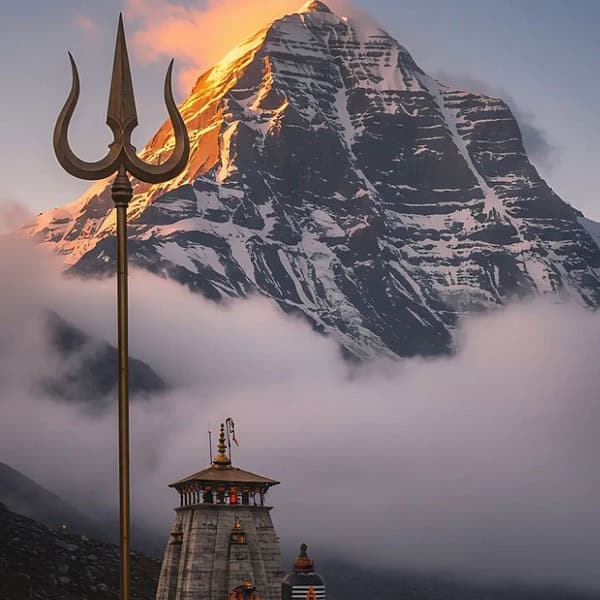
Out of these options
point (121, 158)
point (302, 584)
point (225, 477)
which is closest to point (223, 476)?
point (225, 477)

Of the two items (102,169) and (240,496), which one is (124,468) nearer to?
(102,169)

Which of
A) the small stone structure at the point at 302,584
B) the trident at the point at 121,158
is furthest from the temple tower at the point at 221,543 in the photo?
the trident at the point at 121,158

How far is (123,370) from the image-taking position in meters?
22.6

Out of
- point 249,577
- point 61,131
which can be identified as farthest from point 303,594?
point 61,131

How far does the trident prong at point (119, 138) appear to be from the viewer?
2308 centimetres

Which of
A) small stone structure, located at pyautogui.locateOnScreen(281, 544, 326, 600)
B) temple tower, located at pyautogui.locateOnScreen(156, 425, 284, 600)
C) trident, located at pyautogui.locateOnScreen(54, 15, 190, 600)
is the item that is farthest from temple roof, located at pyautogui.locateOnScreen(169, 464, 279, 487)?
trident, located at pyautogui.locateOnScreen(54, 15, 190, 600)

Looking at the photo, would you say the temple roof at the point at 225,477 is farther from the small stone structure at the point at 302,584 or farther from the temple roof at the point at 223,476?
the small stone structure at the point at 302,584

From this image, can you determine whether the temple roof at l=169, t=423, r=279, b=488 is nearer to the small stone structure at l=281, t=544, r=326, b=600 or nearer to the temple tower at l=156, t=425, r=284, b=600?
the temple tower at l=156, t=425, r=284, b=600

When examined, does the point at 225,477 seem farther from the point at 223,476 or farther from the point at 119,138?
the point at 119,138

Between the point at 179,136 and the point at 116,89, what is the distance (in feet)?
3.91

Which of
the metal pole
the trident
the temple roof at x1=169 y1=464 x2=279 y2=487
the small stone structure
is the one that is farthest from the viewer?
the temple roof at x1=169 y1=464 x2=279 y2=487

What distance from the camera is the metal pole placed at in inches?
874

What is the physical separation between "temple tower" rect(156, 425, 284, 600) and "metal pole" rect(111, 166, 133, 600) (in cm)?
6418

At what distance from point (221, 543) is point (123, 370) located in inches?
2706
